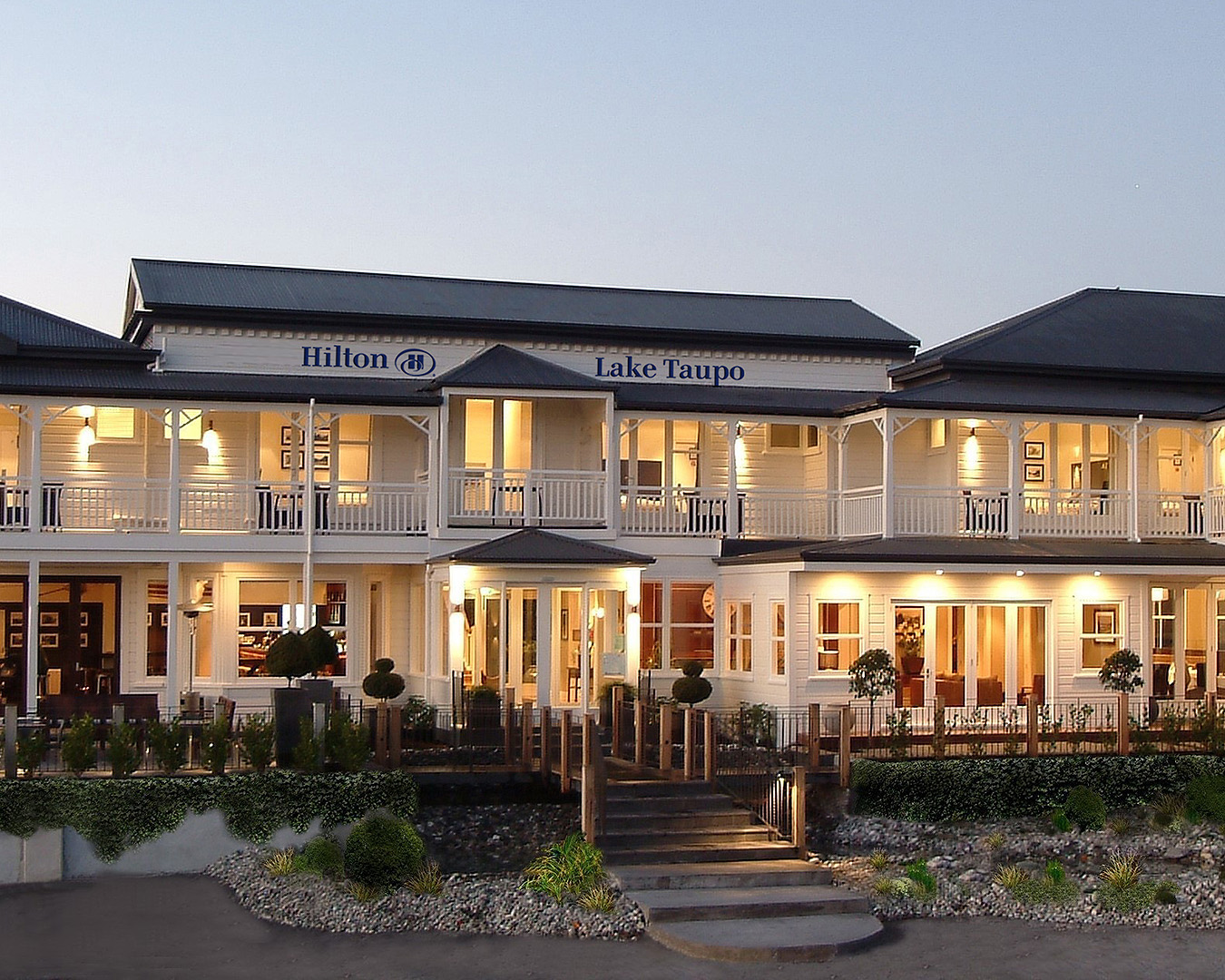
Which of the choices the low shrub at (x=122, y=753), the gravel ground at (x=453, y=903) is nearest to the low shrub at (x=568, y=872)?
the gravel ground at (x=453, y=903)

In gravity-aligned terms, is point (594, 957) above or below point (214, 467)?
below

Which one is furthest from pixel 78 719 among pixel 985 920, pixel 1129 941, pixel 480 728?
pixel 1129 941

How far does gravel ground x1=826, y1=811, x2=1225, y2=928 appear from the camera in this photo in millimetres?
19391

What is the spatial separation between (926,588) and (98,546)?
559 inches

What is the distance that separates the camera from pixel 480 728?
2570cm

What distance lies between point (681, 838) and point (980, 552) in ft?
32.1

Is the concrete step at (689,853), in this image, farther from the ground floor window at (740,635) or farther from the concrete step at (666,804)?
the ground floor window at (740,635)

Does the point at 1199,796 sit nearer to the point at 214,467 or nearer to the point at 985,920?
the point at 985,920

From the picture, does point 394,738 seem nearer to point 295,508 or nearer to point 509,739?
point 509,739

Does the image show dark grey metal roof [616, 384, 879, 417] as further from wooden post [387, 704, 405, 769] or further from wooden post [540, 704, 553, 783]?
wooden post [387, 704, 405, 769]

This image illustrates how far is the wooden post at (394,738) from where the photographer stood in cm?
2352

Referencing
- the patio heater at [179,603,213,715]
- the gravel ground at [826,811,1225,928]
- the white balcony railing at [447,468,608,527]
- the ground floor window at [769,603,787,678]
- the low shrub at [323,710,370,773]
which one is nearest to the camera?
the gravel ground at [826,811,1225,928]

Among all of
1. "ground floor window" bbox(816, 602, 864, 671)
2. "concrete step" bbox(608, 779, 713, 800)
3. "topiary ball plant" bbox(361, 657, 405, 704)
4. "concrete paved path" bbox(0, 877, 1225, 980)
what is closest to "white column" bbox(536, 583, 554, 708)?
"topiary ball plant" bbox(361, 657, 405, 704)

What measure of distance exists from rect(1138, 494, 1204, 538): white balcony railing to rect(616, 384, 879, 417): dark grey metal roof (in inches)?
223
